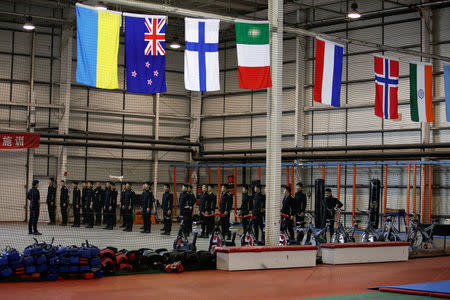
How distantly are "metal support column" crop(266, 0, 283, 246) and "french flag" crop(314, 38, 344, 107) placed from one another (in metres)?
1.26

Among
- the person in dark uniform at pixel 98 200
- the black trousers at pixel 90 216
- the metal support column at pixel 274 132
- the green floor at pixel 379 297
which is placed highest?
the metal support column at pixel 274 132

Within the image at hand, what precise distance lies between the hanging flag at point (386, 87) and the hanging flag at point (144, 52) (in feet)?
23.7

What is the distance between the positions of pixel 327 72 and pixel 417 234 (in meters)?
7.23

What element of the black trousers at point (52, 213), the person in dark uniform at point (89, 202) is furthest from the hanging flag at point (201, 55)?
the person in dark uniform at point (89, 202)

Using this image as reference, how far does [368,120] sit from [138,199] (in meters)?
12.8

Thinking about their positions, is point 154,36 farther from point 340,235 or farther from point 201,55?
point 340,235

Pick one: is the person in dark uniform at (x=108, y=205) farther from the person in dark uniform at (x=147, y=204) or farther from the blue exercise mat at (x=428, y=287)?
the blue exercise mat at (x=428, y=287)

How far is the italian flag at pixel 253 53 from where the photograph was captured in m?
14.5

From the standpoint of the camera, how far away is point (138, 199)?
32.0 m

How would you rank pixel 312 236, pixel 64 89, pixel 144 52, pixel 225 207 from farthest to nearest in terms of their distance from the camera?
pixel 64 89 < pixel 225 207 < pixel 312 236 < pixel 144 52

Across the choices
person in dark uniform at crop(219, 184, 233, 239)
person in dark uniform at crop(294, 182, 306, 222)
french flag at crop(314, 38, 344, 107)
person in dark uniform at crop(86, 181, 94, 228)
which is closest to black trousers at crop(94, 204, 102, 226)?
person in dark uniform at crop(86, 181, 94, 228)

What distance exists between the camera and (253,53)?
1456cm

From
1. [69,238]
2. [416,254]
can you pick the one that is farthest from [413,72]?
[69,238]

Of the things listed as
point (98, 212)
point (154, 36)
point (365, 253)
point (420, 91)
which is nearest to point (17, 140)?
point (98, 212)
